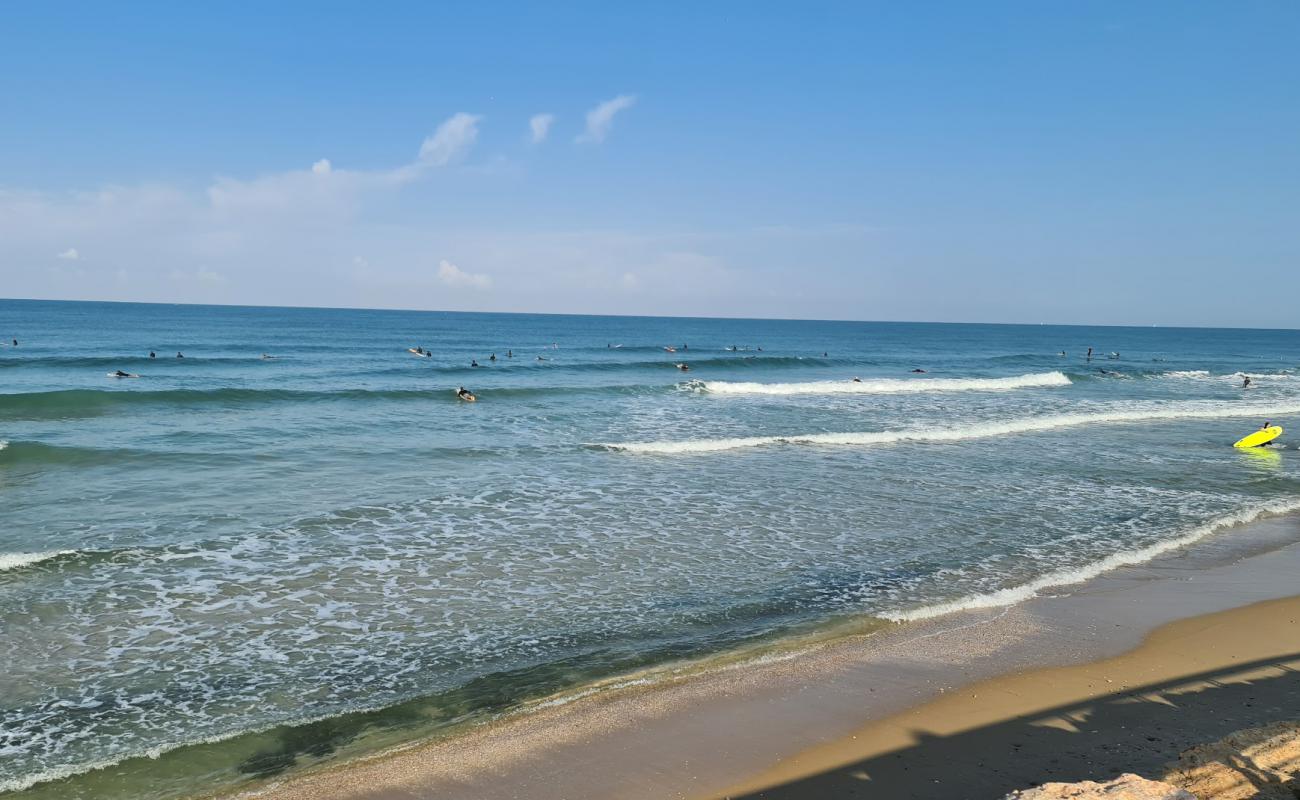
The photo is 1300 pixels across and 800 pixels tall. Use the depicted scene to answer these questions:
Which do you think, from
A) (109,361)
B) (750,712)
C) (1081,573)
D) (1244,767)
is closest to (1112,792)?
(1244,767)

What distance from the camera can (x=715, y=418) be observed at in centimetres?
2817

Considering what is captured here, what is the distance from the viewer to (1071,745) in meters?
6.30

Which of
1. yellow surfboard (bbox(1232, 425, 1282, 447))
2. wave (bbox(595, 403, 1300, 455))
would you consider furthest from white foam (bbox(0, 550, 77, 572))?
yellow surfboard (bbox(1232, 425, 1282, 447))

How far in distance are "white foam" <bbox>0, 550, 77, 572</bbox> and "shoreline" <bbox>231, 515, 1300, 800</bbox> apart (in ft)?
24.4

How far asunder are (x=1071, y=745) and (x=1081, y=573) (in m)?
5.69

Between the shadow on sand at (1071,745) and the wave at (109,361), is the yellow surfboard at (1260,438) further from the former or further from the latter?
the wave at (109,361)

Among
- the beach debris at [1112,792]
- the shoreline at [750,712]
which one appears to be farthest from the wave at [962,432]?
the beach debris at [1112,792]

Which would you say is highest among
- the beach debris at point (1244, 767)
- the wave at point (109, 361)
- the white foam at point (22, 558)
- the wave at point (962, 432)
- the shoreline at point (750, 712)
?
the wave at point (109, 361)

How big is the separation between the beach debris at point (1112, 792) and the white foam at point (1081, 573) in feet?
16.1

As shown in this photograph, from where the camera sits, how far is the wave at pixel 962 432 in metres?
21.7

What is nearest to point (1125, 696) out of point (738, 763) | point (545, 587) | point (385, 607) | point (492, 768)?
point (738, 763)

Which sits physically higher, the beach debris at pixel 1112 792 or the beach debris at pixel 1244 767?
the beach debris at pixel 1112 792

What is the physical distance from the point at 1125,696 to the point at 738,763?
3.78 meters

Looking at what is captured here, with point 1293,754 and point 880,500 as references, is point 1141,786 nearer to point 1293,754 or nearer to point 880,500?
point 1293,754
